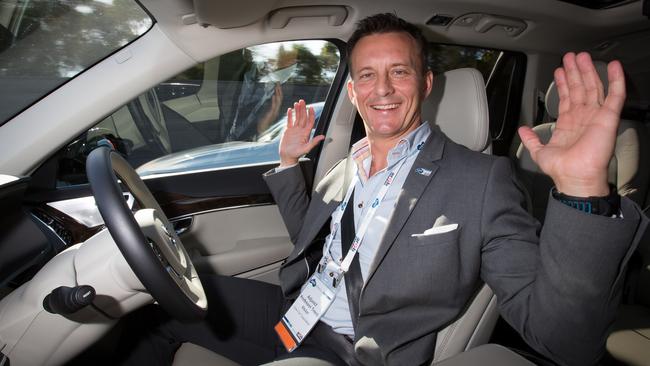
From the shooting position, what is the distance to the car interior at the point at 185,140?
1.13 metres

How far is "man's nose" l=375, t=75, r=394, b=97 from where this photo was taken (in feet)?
4.67

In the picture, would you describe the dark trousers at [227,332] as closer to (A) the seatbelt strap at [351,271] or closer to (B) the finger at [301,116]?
(A) the seatbelt strap at [351,271]

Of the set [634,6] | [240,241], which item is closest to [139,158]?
[240,241]

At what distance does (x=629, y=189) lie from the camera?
6.72 ft

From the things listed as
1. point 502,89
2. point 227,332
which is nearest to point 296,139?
point 227,332

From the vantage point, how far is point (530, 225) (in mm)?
1065

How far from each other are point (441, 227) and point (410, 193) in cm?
13

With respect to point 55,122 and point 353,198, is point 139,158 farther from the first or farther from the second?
point 353,198

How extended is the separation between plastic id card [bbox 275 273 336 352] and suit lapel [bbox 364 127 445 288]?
9.0 inches

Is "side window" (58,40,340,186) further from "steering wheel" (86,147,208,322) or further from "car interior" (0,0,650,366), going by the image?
"steering wheel" (86,147,208,322)

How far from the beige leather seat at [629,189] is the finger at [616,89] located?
575 millimetres

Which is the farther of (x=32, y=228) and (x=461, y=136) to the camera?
(x=461, y=136)

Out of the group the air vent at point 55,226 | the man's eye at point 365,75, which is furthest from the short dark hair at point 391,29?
the air vent at point 55,226

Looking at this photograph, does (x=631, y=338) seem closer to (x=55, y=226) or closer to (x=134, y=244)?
(x=134, y=244)
